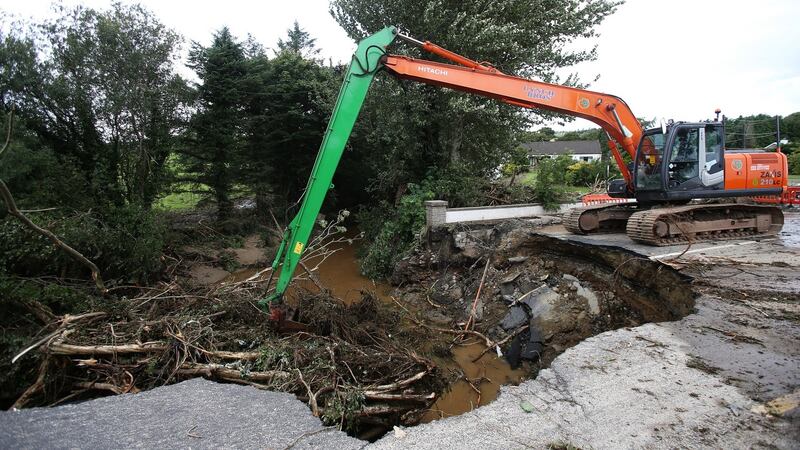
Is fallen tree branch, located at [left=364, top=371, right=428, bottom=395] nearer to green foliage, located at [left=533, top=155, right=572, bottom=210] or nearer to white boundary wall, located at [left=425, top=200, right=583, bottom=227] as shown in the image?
white boundary wall, located at [left=425, top=200, right=583, bottom=227]

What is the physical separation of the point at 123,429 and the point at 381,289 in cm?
706

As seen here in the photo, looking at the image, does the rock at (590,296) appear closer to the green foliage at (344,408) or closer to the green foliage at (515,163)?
the green foliage at (344,408)

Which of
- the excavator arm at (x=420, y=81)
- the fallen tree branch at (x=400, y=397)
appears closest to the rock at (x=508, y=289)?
the excavator arm at (x=420, y=81)

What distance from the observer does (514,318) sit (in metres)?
6.68

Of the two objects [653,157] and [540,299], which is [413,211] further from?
[653,157]

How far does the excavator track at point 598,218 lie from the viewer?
7.90 metres

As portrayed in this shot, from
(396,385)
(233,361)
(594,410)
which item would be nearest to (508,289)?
(396,385)

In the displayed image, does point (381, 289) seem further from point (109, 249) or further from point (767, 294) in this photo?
point (767, 294)

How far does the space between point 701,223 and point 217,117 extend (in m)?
14.2

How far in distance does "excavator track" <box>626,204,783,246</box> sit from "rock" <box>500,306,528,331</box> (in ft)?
7.60

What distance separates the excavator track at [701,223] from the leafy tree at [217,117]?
1295 cm

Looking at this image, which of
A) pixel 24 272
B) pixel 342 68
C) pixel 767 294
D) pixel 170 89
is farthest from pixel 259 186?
pixel 767 294

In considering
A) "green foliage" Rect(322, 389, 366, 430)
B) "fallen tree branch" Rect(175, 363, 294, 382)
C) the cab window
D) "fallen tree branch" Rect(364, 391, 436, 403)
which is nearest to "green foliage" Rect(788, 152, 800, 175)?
the cab window

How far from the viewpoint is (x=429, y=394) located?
3.97m
